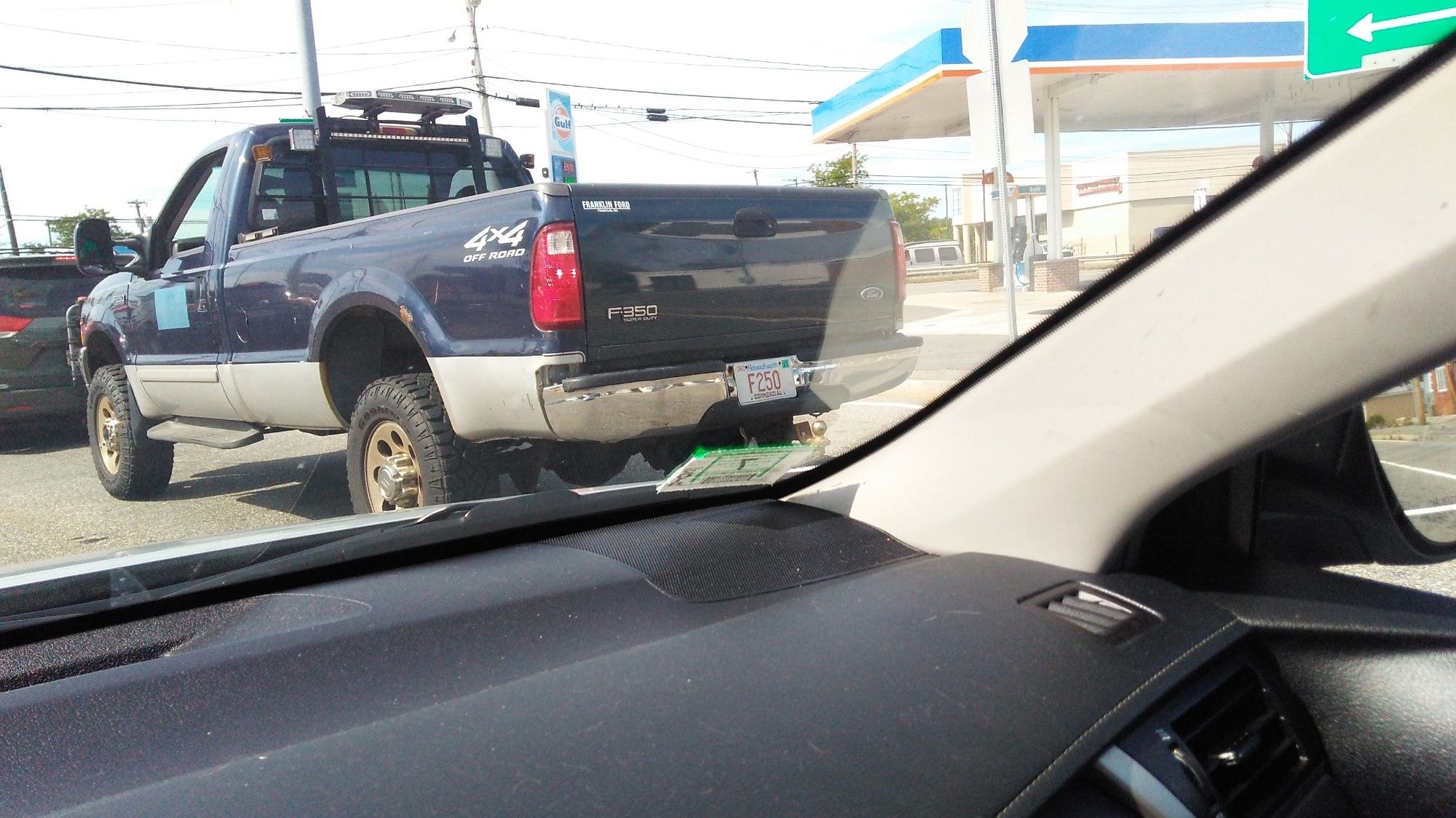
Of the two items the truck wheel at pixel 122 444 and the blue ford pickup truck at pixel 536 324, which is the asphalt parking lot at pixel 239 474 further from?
the blue ford pickup truck at pixel 536 324

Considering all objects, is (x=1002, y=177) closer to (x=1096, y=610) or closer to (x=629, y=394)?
(x=1096, y=610)

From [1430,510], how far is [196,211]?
6.47m

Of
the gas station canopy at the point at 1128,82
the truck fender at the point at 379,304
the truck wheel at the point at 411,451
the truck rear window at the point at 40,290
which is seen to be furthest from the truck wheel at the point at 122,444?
the gas station canopy at the point at 1128,82

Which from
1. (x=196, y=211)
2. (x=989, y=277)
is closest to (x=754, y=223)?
(x=989, y=277)

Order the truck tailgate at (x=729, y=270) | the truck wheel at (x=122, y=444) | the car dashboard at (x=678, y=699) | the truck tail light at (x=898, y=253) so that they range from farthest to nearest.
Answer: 1. the truck wheel at (x=122, y=444)
2. the truck tail light at (x=898, y=253)
3. the truck tailgate at (x=729, y=270)
4. the car dashboard at (x=678, y=699)

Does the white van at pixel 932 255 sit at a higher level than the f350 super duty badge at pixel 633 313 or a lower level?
higher

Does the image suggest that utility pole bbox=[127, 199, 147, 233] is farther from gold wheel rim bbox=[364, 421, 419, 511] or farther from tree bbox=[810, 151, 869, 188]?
tree bbox=[810, 151, 869, 188]

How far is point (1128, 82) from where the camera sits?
246 centimetres

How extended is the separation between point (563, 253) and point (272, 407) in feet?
7.94

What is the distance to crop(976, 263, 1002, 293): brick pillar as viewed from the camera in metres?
3.23

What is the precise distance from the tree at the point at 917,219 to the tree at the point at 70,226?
15.0ft

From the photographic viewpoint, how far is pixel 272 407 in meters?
5.74

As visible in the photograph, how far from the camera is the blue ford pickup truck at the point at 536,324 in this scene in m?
4.24

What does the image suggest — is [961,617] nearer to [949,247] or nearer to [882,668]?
[882,668]
